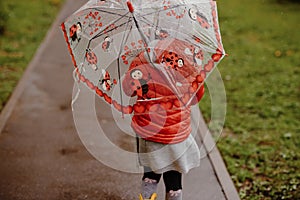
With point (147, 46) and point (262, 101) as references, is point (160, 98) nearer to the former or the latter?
point (147, 46)

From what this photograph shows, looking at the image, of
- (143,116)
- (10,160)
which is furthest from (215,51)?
(10,160)

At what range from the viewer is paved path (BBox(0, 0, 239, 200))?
4.59m

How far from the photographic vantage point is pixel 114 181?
4.77m

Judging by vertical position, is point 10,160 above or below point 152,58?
below

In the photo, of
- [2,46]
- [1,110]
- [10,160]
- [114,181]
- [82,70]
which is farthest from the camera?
[2,46]

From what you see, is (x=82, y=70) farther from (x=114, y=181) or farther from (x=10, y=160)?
(x=10, y=160)

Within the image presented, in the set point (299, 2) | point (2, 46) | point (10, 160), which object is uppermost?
point (2, 46)

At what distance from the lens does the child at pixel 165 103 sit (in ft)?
11.1

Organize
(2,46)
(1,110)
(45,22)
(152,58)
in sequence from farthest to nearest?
(45,22)
(2,46)
(1,110)
(152,58)

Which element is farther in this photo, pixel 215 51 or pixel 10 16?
pixel 10 16

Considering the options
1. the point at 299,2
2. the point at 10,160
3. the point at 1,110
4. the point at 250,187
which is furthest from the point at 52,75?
Answer: the point at 299,2

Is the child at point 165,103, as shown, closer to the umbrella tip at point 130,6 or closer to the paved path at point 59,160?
the umbrella tip at point 130,6

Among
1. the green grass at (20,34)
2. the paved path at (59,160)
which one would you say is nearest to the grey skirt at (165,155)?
the paved path at (59,160)

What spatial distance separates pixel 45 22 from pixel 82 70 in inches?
269
